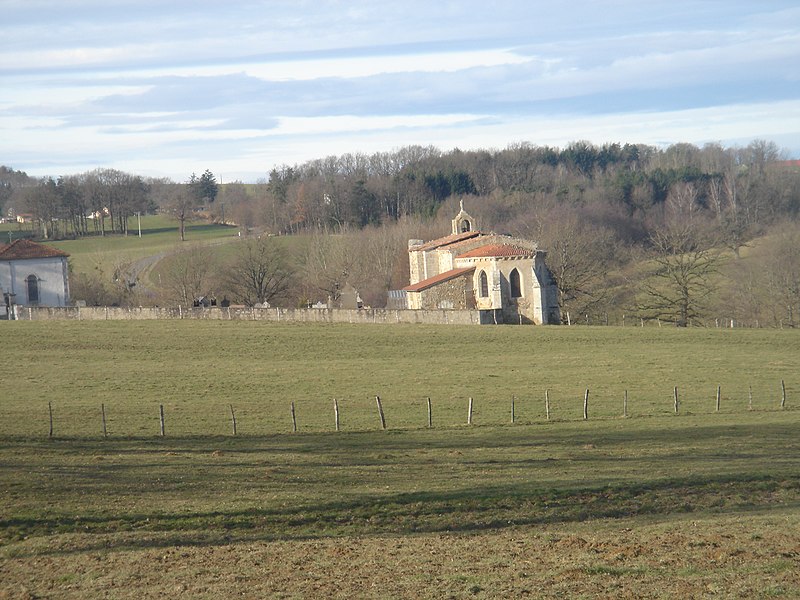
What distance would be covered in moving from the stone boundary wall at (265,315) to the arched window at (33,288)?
718cm

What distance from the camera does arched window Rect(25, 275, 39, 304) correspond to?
6925cm

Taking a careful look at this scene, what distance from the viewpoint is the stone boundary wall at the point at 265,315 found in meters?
57.7

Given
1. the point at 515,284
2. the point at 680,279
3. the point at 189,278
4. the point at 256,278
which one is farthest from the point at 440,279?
the point at 189,278

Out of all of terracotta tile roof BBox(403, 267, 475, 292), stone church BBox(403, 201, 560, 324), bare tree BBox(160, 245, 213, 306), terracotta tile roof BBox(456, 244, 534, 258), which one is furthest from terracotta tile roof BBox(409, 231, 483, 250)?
bare tree BBox(160, 245, 213, 306)

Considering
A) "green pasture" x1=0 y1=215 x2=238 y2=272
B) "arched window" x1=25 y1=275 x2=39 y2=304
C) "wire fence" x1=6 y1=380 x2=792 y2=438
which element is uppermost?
"green pasture" x1=0 y1=215 x2=238 y2=272

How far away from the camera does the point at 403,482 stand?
67.3 ft

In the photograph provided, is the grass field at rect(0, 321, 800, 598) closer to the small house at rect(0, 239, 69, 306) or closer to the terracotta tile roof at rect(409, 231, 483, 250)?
the terracotta tile roof at rect(409, 231, 483, 250)

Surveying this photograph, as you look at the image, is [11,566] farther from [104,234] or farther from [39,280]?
[104,234]

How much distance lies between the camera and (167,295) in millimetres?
80000

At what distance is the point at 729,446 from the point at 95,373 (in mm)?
27697

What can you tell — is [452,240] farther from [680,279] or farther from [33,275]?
[33,275]

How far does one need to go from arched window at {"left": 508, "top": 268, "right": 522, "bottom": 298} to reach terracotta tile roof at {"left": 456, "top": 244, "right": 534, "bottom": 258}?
1160mm

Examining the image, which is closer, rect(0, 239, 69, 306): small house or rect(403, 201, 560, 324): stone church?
rect(403, 201, 560, 324): stone church

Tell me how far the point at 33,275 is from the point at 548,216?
51.8 meters
